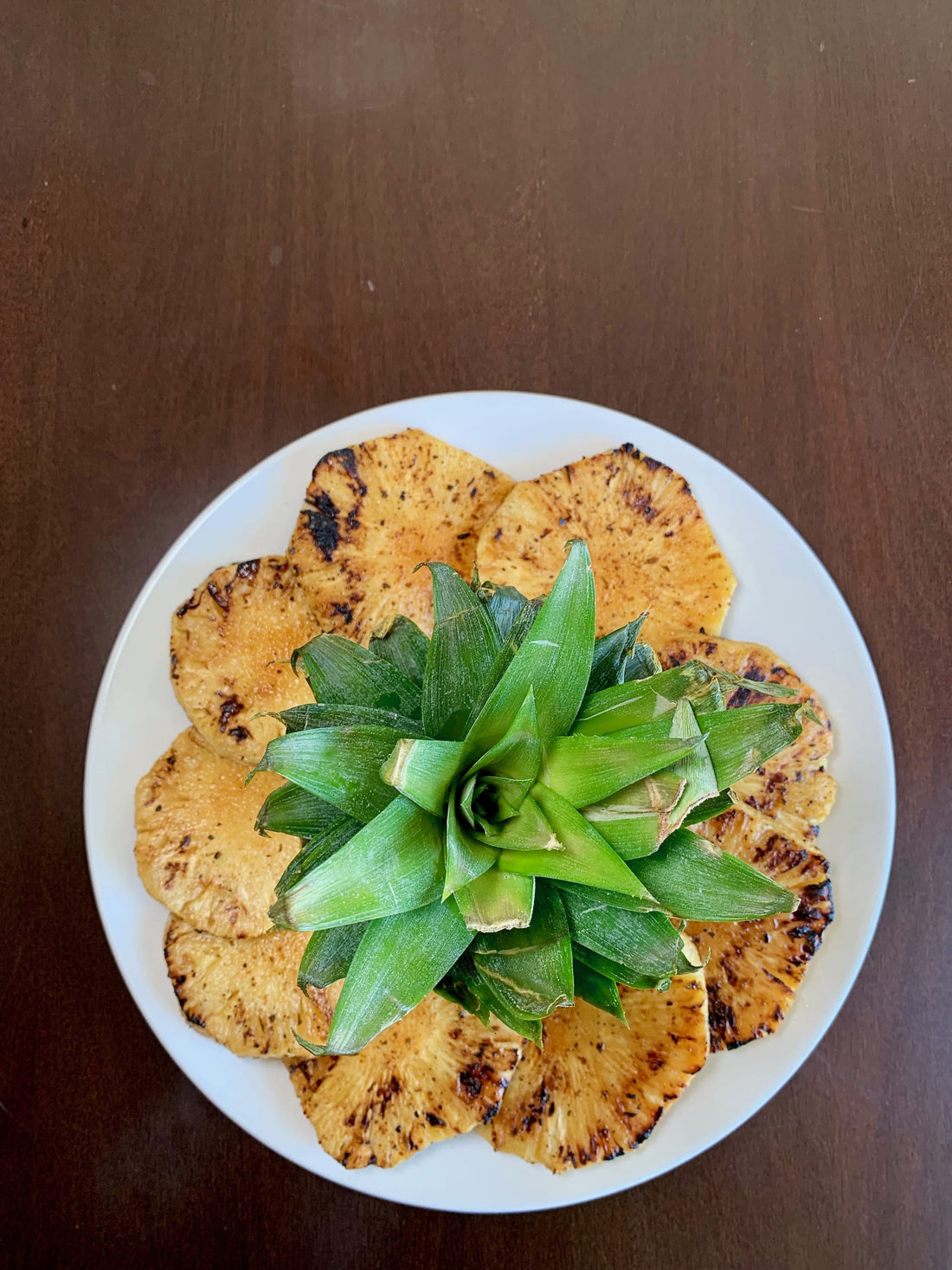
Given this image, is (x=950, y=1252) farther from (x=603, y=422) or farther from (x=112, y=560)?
(x=112, y=560)

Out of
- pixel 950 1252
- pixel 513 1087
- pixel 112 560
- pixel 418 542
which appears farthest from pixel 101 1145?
pixel 950 1252

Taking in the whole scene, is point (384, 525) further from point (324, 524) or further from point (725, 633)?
point (725, 633)

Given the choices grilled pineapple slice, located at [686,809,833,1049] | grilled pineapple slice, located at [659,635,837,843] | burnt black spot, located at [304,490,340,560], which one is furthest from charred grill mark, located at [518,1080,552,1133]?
burnt black spot, located at [304,490,340,560]

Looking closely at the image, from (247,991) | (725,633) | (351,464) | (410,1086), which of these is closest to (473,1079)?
(410,1086)

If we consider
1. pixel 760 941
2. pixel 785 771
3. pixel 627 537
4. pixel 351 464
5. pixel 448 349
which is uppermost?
pixel 448 349

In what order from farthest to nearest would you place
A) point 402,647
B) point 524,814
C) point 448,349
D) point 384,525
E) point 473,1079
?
1. point 448,349
2. point 384,525
3. point 473,1079
4. point 402,647
5. point 524,814

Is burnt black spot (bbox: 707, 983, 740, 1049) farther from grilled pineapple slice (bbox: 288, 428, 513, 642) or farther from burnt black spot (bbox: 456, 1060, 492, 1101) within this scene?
grilled pineapple slice (bbox: 288, 428, 513, 642)

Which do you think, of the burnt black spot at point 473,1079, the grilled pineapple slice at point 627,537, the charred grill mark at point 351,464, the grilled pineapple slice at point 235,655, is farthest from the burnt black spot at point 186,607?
the burnt black spot at point 473,1079

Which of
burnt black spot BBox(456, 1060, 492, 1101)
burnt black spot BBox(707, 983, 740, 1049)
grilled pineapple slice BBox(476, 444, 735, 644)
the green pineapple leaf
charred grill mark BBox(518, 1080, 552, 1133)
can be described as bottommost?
charred grill mark BBox(518, 1080, 552, 1133)
